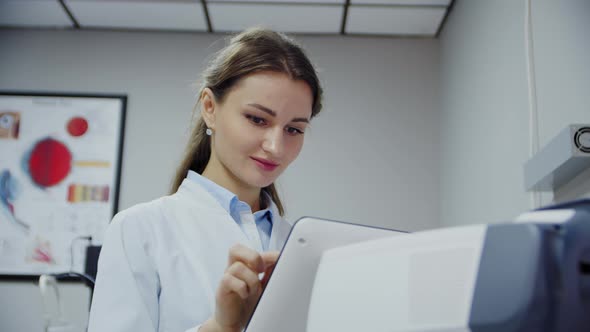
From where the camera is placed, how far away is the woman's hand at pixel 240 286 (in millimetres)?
634

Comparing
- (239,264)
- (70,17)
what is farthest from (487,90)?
(70,17)

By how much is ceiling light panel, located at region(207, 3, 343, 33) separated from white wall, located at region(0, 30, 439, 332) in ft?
0.36

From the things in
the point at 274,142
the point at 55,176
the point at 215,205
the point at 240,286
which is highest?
the point at 55,176

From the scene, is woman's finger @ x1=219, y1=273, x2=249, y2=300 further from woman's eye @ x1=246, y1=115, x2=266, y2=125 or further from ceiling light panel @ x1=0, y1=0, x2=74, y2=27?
ceiling light panel @ x1=0, y1=0, x2=74, y2=27

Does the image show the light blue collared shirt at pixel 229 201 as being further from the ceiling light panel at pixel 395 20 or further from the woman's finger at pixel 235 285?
the ceiling light panel at pixel 395 20

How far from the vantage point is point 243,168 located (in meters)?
0.99

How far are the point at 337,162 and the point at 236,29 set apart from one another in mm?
890

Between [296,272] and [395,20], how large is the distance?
2.56 meters

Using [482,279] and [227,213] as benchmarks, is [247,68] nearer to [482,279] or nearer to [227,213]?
[227,213]

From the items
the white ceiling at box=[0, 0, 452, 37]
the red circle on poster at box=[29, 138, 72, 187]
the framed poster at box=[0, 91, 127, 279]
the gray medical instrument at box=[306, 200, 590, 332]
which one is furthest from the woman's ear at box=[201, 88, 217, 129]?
the red circle on poster at box=[29, 138, 72, 187]

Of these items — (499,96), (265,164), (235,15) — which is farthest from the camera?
(235,15)

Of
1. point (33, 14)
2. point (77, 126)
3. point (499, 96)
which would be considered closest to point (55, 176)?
point (77, 126)

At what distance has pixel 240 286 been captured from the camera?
2.07 feet

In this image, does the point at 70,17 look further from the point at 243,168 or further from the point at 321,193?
the point at 243,168
